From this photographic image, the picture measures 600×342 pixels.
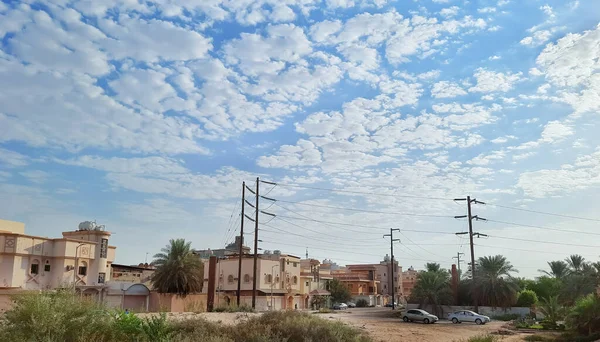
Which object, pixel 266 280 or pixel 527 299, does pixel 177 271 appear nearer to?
pixel 266 280

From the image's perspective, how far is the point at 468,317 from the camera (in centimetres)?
5012

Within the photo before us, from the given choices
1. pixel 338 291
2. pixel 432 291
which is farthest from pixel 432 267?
pixel 338 291

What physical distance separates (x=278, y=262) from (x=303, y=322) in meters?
67.1

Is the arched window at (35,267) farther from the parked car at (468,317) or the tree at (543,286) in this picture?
the tree at (543,286)

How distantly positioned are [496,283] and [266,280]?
124 ft

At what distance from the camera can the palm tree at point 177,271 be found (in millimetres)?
53375

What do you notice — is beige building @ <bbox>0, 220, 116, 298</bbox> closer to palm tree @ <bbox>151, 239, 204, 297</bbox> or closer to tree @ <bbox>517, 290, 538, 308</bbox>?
palm tree @ <bbox>151, 239, 204, 297</bbox>

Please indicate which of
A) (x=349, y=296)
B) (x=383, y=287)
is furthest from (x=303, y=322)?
(x=383, y=287)

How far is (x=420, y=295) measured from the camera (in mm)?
62000

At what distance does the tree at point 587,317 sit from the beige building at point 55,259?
4001 centimetres

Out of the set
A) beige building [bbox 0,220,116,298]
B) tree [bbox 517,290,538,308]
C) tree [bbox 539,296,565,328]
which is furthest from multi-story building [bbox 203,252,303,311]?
tree [bbox 539,296,565,328]

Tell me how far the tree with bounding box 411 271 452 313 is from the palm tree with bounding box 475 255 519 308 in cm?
413

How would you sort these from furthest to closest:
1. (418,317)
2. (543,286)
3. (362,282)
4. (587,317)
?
1. (362,282)
2. (543,286)
3. (418,317)
4. (587,317)

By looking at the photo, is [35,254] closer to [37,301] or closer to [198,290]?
[198,290]
